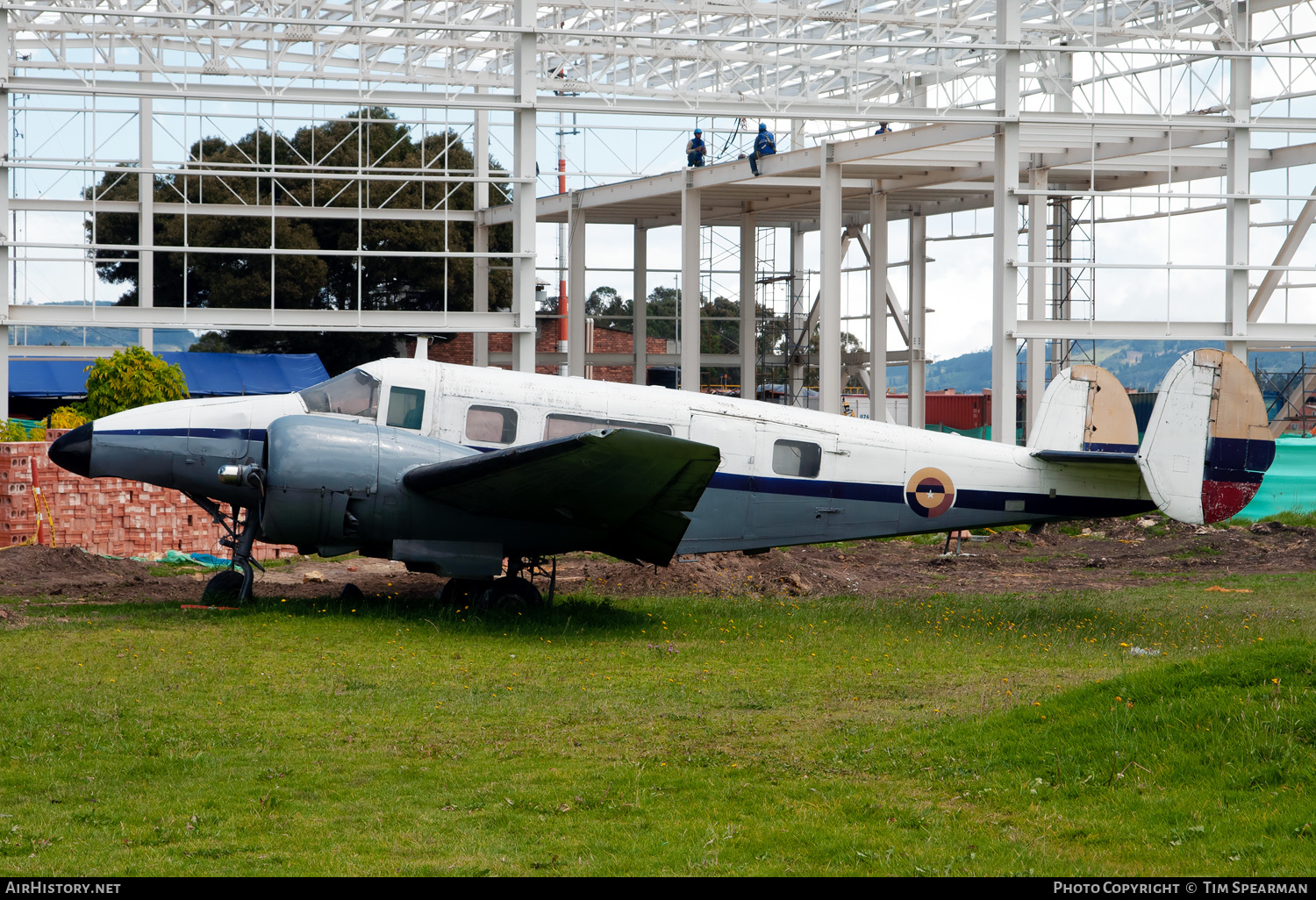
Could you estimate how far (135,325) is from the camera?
89.9ft

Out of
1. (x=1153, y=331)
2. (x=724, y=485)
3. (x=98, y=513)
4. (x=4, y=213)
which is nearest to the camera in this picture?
(x=724, y=485)

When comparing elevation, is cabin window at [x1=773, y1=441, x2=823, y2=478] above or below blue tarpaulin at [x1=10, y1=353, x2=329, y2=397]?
below

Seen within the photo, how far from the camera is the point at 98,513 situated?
1975 cm

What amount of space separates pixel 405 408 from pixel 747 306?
29715 millimetres

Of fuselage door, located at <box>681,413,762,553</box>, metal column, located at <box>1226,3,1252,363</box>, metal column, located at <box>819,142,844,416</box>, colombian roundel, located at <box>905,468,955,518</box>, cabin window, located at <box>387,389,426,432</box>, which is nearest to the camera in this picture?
cabin window, located at <box>387,389,426,432</box>

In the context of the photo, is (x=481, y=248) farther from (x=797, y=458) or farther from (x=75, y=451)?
(x=75, y=451)

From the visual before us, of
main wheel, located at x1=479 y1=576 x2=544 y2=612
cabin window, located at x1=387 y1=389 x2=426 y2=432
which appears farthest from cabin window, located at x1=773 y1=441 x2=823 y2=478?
cabin window, located at x1=387 y1=389 x2=426 y2=432

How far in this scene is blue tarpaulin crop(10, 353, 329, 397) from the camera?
1650 inches

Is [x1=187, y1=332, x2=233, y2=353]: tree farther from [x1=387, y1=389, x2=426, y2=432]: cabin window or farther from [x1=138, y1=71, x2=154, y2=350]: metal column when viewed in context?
[x1=387, y1=389, x2=426, y2=432]: cabin window

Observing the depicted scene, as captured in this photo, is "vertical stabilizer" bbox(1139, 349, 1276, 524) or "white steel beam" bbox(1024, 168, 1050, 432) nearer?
"vertical stabilizer" bbox(1139, 349, 1276, 524)

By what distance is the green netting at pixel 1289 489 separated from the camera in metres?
26.8

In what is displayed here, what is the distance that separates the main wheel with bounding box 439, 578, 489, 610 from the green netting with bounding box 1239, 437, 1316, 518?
64.5 ft

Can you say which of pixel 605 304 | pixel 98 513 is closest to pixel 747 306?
pixel 98 513

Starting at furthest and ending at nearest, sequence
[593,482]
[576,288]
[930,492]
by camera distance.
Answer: [576,288] < [930,492] < [593,482]
